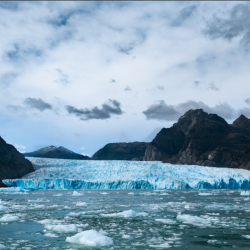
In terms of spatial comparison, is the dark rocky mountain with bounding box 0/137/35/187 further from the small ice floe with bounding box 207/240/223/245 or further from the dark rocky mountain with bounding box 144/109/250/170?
the dark rocky mountain with bounding box 144/109/250/170

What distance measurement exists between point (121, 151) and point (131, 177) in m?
113

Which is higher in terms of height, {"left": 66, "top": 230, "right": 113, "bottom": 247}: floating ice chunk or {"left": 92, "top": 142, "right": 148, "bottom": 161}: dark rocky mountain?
{"left": 92, "top": 142, "right": 148, "bottom": 161}: dark rocky mountain

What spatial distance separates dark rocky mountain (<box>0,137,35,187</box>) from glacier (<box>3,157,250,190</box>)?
593 centimetres

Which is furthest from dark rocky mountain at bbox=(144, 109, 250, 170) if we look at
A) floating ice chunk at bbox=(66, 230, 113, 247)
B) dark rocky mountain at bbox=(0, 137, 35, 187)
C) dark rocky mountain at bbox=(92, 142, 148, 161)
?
floating ice chunk at bbox=(66, 230, 113, 247)

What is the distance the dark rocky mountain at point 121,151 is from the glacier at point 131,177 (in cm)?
10470

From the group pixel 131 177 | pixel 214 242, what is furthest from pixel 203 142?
pixel 214 242

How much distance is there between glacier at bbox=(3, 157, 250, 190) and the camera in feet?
123

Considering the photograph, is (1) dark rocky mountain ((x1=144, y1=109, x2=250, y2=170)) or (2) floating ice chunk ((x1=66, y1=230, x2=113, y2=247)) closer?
(2) floating ice chunk ((x1=66, y1=230, x2=113, y2=247))

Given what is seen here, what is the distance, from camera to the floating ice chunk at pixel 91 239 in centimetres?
751

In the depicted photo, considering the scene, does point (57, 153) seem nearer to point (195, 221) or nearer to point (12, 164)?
point (12, 164)

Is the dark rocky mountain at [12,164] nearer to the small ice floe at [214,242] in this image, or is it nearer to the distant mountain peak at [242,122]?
the small ice floe at [214,242]

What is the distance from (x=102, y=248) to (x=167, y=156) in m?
101

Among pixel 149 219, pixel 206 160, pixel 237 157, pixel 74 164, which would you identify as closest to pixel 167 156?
pixel 206 160

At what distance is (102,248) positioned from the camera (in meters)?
7.30
